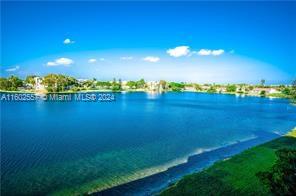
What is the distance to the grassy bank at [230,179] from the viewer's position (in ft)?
46.9

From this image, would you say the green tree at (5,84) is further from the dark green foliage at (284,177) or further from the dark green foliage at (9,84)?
the dark green foliage at (284,177)

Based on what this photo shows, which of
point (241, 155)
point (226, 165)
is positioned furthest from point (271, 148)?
point (226, 165)

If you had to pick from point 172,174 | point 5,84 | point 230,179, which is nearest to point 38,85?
point 5,84

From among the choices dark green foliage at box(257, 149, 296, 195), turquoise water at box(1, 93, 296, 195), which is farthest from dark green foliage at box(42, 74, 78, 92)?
dark green foliage at box(257, 149, 296, 195)

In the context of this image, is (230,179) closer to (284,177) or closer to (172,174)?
(172,174)

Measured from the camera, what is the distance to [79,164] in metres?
20.1

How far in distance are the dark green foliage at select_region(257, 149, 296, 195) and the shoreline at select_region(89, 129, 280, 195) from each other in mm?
8277

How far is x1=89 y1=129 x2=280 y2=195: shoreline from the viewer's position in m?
15.3

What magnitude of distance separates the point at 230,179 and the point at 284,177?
8.58 metres

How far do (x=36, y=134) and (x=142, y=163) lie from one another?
57.1ft

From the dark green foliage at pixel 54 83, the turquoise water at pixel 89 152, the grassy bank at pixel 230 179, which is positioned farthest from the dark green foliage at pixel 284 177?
the dark green foliage at pixel 54 83

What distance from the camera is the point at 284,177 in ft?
26.5

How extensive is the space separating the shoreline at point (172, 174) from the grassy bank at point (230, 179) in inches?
50.9

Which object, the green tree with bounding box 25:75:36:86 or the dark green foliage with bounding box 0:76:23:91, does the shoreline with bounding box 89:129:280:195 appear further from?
the green tree with bounding box 25:75:36:86
